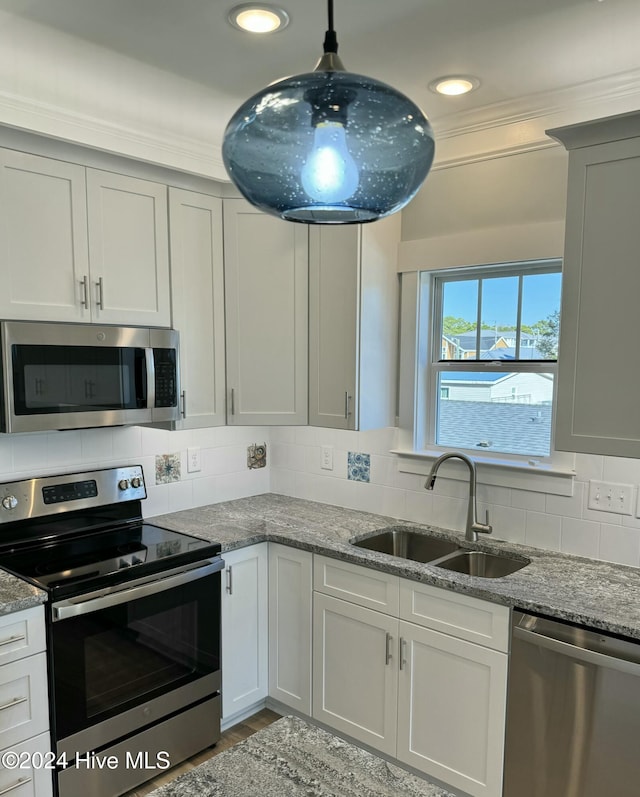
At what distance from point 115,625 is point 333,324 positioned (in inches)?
57.4

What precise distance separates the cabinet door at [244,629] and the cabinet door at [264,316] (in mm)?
633

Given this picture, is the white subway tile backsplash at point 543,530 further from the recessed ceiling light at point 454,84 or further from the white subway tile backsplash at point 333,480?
the recessed ceiling light at point 454,84

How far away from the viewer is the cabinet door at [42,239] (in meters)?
2.10

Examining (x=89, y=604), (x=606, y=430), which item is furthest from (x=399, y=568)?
(x=89, y=604)

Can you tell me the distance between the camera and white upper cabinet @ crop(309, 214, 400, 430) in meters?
2.62

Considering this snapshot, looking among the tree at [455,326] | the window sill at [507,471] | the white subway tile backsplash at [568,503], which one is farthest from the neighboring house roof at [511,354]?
the white subway tile backsplash at [568,503]

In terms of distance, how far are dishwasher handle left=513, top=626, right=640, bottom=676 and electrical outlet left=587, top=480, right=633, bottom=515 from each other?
2.06 feet

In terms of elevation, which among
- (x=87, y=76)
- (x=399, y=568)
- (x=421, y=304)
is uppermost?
(x=87, y=76)

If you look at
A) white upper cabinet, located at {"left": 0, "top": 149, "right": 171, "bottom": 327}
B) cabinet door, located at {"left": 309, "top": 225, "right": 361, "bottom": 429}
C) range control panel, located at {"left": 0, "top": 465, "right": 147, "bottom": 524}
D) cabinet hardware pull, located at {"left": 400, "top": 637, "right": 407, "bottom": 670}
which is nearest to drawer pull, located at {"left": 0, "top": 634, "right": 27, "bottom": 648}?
range control panel, located at {"left": 0, "top": 465, "right": 147, "bottom": 524}

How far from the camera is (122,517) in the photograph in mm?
2691

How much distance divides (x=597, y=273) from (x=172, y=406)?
1657mm

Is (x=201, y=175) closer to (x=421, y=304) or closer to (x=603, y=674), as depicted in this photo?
(x=421, y=304)

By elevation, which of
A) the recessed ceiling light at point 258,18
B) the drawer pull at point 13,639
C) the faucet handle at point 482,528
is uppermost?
the recessed ceiling light at point 258,18

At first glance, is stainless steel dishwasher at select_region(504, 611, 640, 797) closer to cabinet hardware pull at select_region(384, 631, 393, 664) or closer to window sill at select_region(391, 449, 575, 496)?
cabinet hardware pull at select_region(384, 631, 393, 664)
